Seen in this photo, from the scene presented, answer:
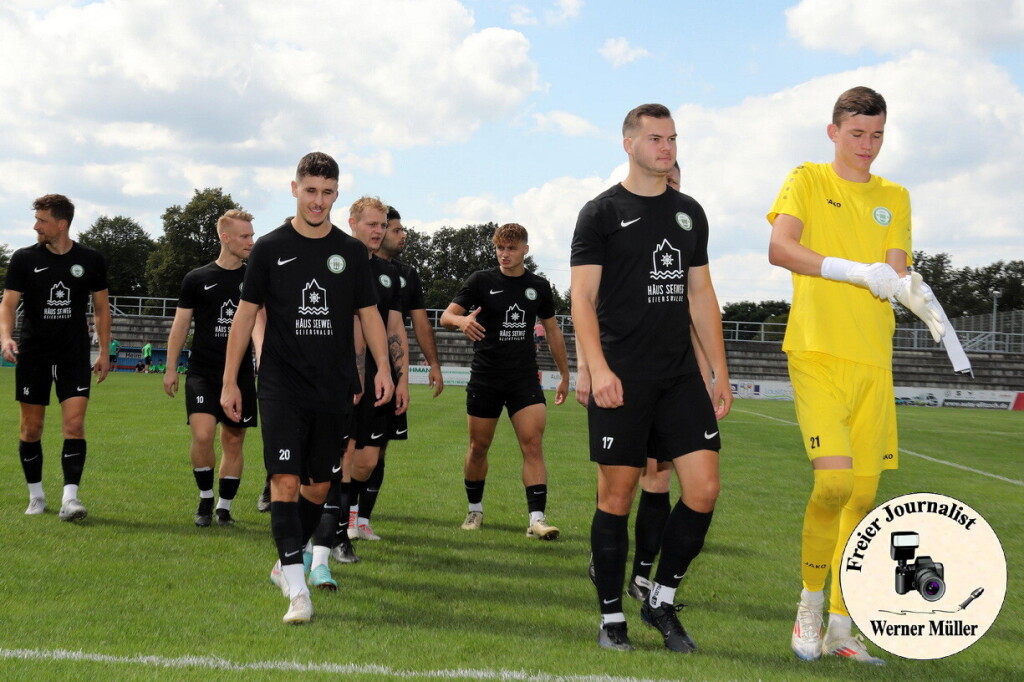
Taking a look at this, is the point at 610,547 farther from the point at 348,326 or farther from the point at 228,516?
the point at 228,516

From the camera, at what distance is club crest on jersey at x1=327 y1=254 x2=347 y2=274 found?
5090 mm

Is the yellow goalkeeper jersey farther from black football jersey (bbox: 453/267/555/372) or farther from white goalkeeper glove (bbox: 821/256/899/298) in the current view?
black football jersey (bbox: 453/267/555/372)

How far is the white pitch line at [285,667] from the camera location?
3.79 meters

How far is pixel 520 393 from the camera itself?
7.54m

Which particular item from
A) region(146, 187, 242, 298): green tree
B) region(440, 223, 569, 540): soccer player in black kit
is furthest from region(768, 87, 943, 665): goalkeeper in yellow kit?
region(146, 187, 242, 298): green tree

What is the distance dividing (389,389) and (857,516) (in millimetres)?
2440

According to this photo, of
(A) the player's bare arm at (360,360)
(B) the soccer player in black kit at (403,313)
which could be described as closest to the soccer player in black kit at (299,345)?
(A) the player's bare arm at (360,360)

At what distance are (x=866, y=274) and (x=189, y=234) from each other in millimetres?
80925

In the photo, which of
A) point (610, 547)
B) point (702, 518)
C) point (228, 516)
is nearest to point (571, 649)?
point (610, 547)

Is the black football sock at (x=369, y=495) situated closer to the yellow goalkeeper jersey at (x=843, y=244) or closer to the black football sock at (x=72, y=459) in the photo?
the black football sock at (x=72, y=459)

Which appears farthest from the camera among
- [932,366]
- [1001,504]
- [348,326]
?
[932,366]

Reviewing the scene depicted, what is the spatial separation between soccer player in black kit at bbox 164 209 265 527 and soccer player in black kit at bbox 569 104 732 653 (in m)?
3.96

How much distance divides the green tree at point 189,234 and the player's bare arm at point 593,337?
3078 inches

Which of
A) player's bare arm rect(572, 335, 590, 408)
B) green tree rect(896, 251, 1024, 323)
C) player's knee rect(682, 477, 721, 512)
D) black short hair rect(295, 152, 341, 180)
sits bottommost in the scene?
player's knee rect(682, 477, 721, 512)
